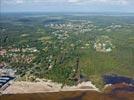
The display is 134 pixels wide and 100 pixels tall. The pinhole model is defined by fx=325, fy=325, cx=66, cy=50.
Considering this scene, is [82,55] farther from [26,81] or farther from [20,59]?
[26,81]

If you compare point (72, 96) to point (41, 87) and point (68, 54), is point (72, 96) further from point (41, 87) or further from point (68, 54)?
point (68, 54)

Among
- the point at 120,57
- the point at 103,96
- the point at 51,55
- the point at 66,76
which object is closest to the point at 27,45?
the point at 51,55

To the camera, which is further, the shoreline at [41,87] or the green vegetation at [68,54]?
the green vegetation at [68,54]

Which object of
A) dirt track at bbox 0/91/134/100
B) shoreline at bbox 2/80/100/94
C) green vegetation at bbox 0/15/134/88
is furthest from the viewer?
green vegetation at bbox 0/15/134/88

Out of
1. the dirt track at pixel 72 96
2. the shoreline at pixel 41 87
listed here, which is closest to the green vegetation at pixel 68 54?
the shoreline at pixel 41 87

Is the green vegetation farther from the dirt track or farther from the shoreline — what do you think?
the dirt track

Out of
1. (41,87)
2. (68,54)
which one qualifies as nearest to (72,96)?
(41,87)

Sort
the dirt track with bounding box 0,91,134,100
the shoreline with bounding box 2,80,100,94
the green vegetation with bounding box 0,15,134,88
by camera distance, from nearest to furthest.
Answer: the dirt track with bounding box 0,91,134,100 < the shoreline with bounding box 2,80,100,94 < the green vegetation with bounding box 0,15,134,88

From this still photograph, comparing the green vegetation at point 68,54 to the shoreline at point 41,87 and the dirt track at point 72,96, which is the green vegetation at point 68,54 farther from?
the dirt track at point 72,96

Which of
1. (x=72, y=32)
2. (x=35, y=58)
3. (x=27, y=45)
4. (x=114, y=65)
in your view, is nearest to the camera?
(x=114, y=65)

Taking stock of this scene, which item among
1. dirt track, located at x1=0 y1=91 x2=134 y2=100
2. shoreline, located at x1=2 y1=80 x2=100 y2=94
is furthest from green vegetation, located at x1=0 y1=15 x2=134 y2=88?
dirt track, located at x1=0 y1=91 x2=134 y2=100

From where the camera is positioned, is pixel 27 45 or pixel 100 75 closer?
pixel 100 75
